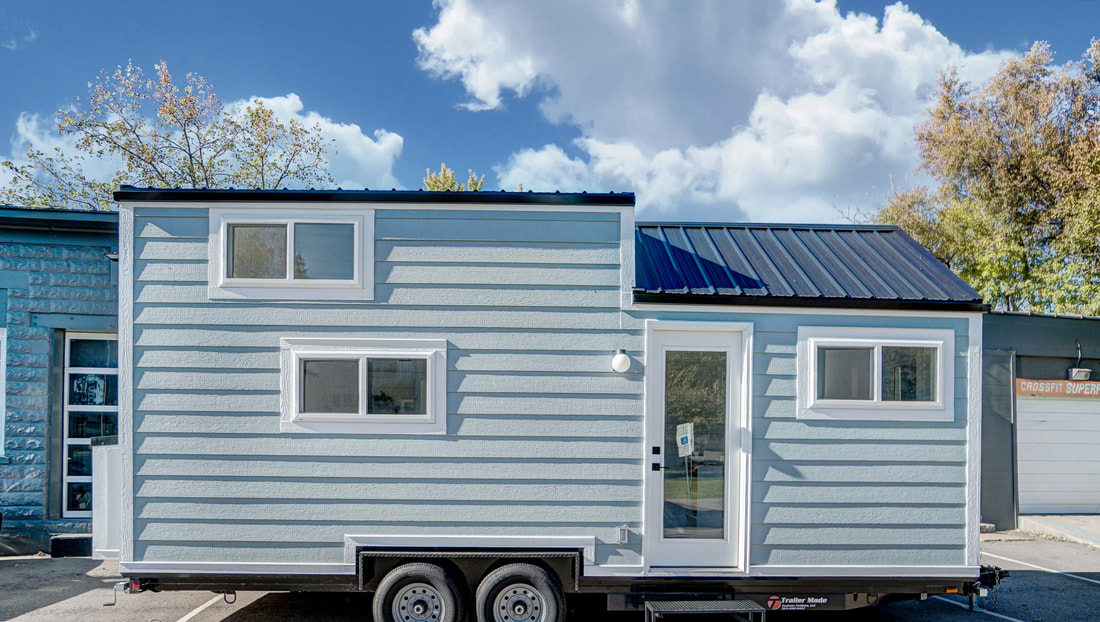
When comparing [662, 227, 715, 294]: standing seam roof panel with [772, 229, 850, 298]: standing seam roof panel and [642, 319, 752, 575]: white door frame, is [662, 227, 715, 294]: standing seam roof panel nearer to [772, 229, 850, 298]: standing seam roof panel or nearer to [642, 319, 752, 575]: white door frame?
[642, 319, 752, 575]: white door frame

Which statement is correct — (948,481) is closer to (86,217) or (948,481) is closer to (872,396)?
(872,396)

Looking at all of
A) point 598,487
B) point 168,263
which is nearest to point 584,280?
point 598,487

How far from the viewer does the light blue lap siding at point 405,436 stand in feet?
13.2

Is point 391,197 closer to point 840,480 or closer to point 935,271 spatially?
point 840,480

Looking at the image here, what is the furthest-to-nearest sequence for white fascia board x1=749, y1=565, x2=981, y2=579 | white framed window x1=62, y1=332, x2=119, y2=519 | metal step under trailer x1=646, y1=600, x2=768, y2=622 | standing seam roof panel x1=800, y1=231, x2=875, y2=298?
white framed window x1=62, y1=332, x2=119, y2=519, standing seam roof panel x1=800, y1=231, x2=875, y2=298, white fascia board x1=749, y1=565, x2=981, y2=579, metal step under trailer x1=646, y1=600, x2=768, y2=622

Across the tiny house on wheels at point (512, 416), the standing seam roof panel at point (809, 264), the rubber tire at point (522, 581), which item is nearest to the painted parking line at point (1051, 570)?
the tiny house on wheels at point (512, 416)

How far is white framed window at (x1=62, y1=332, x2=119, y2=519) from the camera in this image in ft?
21.1

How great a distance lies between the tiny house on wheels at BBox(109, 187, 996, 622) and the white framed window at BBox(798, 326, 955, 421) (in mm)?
20

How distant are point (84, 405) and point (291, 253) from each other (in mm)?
4538

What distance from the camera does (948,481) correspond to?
4.16 m

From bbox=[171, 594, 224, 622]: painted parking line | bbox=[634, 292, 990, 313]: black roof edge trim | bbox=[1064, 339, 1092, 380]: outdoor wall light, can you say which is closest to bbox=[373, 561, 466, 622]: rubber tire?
bbox=[171, 594, 224, 622]: painted parking line

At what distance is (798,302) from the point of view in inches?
163

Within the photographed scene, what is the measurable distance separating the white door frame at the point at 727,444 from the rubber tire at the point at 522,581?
0.70 meters

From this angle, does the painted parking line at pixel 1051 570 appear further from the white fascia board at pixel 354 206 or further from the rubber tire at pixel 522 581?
the white fascia board at pixel 354 206
